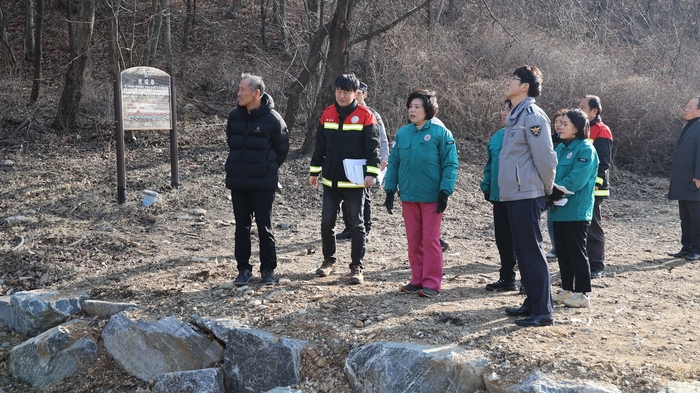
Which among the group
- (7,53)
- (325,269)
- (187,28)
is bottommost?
(325,269)

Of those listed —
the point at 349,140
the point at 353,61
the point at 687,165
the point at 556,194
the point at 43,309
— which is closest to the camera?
the point at 556,194

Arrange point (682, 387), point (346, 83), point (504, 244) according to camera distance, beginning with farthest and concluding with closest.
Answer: point (504, 244) → point (346, 83) → point (682, 387)

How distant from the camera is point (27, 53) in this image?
63.2 ft

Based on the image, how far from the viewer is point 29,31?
1798 centimetres

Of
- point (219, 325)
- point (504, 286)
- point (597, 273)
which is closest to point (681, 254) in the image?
point (597, 273)

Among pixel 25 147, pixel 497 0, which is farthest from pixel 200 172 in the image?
pixel 497 0

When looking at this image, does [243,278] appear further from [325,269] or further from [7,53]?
[7,53]

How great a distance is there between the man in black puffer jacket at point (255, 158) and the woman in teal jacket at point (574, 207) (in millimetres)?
2601

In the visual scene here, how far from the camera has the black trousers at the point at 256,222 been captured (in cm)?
634

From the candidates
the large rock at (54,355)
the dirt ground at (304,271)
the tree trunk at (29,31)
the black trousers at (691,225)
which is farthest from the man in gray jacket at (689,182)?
the tree trunk at (29,31)

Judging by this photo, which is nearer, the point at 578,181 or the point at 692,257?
the point at 578,181

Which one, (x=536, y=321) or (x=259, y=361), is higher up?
(x=536, y=321)

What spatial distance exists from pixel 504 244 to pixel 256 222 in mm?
2425

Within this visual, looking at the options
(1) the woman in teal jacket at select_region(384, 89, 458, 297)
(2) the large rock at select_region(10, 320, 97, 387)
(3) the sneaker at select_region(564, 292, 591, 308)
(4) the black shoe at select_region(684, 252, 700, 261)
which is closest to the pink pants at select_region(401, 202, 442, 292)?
(1) the woman in teal jacket at select_region(384, 89, 458, 297)
